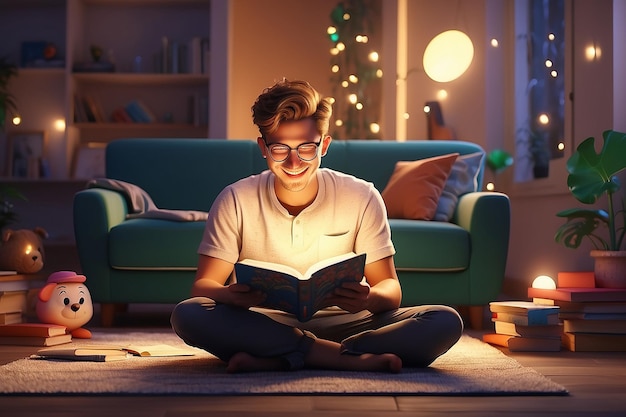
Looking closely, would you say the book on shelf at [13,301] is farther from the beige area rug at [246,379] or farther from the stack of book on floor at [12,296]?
the beige area rug at [246,379]

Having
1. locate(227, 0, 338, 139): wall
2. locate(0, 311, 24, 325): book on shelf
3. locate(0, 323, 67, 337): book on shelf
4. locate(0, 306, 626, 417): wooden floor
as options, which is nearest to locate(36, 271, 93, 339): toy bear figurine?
locate(0, 323, 67, 337): book on shelf

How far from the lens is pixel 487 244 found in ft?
12.0

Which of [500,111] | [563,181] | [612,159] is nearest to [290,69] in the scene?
[500,111]

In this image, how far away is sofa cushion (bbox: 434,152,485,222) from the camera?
158 inches

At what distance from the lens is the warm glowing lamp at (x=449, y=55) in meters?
5.50

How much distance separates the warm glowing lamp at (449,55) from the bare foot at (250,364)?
141 inches

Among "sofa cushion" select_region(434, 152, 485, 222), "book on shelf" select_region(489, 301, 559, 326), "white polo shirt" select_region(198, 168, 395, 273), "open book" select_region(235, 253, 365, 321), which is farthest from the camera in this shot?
"sofa cushion" select_region(434, 152, 485, 222)

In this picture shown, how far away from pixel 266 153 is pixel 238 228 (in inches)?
10.5

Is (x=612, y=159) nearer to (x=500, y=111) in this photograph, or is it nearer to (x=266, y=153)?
(x=266, y=153)

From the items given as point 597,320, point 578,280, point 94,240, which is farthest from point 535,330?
point 94,240

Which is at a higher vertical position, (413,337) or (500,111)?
(500,111)

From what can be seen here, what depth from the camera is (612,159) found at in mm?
3311

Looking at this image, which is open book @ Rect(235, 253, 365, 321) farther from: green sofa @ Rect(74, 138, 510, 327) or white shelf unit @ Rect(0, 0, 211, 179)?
white shelf unit @ Rect(0, 0, 211, 179)

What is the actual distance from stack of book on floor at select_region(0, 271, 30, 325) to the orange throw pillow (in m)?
1.64
